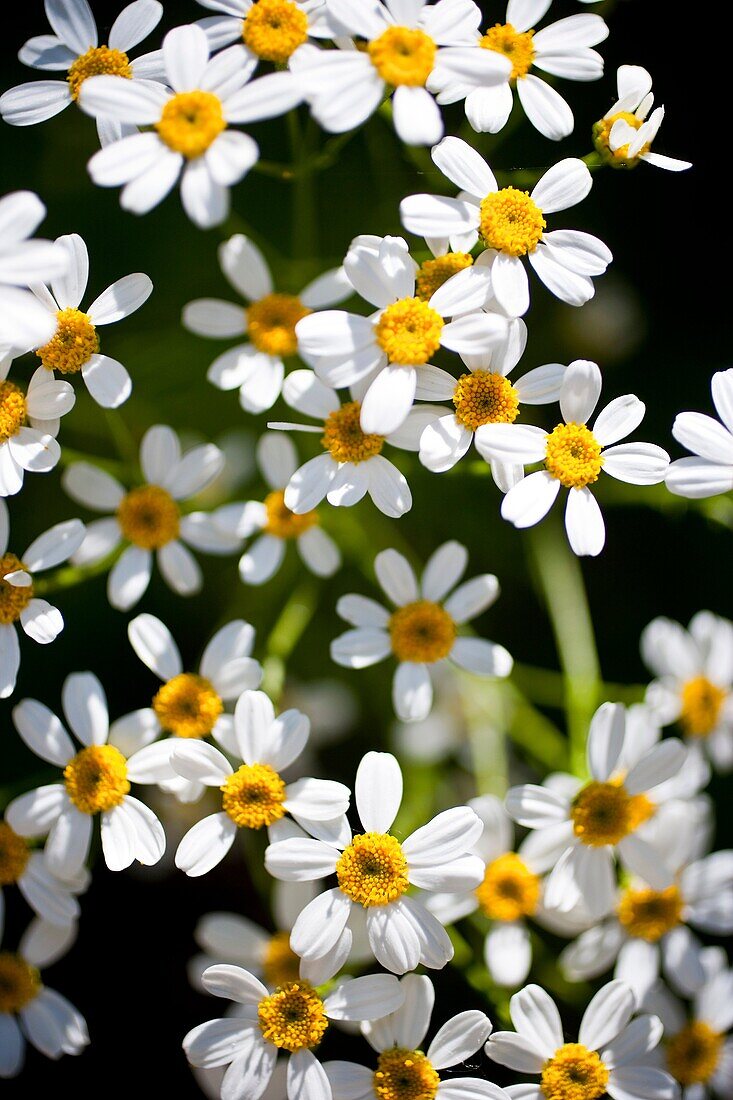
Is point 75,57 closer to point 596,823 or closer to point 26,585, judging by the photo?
point 26,585

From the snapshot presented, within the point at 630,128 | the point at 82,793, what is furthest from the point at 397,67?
the point at 82,793

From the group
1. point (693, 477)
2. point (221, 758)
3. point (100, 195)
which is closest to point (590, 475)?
point (693, 477)

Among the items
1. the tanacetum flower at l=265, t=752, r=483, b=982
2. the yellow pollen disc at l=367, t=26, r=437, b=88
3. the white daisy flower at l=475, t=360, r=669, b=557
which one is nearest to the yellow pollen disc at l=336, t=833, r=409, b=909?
the tanacetum flower at l=265, t=752, r=483, b=982

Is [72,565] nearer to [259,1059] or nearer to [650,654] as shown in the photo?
[259,1059]

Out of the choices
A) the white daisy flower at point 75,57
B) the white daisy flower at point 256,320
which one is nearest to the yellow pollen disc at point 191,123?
the white daisy flower at point 75,57

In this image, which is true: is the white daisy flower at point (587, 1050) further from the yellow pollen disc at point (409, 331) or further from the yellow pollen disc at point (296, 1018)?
the yellow pollen disc at point (409, 331)

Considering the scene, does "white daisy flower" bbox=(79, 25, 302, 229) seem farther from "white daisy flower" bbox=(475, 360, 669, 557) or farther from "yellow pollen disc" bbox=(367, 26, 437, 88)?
"white daisy flower" bbox=(475, 360, 669, 557)
